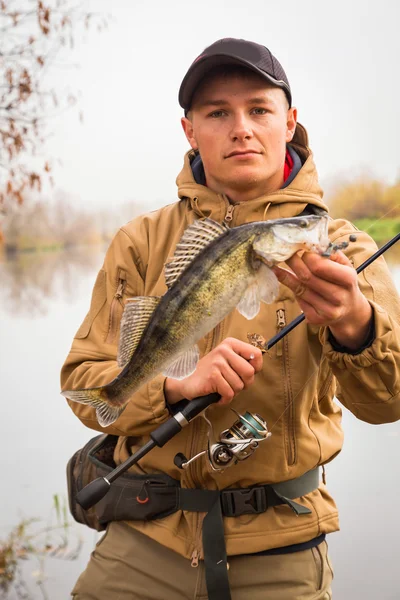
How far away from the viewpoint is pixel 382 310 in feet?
7.20

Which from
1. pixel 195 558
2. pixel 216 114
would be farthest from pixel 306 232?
pixel 195 558

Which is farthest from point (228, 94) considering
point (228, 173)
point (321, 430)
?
point (321, 430)

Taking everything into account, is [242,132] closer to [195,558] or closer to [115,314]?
[115,314]

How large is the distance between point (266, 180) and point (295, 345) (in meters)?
0.67

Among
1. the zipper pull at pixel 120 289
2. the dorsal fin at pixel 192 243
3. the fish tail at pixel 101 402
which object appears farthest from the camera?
the zipper pull at pixel 120 289

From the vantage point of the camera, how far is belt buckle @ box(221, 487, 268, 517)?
253cm

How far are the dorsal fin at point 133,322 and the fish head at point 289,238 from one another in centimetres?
38

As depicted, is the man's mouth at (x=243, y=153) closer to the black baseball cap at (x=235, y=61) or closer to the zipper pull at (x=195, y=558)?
the black baseball cap at (x=235, y=61)

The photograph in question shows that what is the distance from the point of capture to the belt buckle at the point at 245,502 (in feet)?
8.31

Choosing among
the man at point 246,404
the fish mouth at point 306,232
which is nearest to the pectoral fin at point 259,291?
the fish mouth at point 306,232

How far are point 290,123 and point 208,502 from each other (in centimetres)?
160

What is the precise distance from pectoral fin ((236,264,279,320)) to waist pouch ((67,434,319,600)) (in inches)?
35.5

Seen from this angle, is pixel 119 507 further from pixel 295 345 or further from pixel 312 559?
pixel 295 345

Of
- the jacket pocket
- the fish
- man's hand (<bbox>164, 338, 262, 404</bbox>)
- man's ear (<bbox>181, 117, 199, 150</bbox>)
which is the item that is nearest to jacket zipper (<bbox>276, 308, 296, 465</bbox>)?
man's hand (<bbox>164, 338, 262, 404</bbox>)
